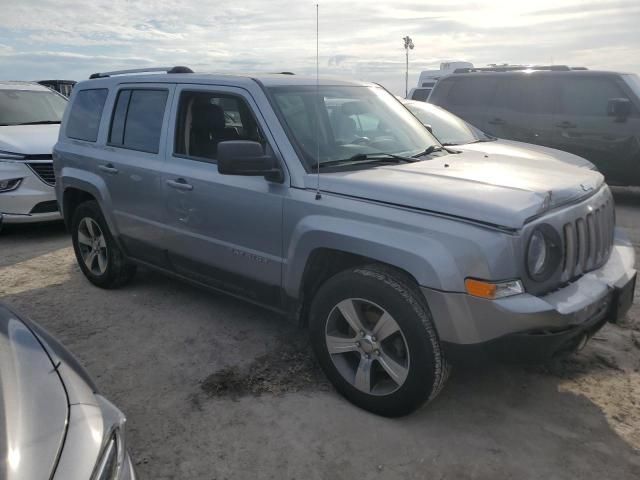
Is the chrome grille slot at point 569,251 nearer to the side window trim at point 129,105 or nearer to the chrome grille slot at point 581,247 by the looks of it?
the chrome grille slot at point 581,247

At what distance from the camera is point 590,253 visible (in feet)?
10.2

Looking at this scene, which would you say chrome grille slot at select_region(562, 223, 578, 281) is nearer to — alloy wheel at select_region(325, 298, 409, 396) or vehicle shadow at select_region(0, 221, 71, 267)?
alloy wheel at select_region(325, 298, 409, 396)

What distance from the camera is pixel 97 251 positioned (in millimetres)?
5141

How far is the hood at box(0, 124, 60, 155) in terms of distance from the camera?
7.12 meters

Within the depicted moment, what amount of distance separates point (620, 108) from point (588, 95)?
0.52 m

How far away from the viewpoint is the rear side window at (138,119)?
4.30 metres

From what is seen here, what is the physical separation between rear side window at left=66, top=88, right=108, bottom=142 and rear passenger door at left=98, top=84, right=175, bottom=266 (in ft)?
0.80

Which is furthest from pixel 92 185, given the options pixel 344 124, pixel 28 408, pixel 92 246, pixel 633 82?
pixel 633 82

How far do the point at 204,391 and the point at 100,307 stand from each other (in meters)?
1.81

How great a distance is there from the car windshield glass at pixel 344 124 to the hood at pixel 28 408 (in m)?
1.87

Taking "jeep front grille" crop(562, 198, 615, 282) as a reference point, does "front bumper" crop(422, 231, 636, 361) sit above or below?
below

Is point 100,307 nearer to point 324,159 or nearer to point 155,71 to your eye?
point 155,71

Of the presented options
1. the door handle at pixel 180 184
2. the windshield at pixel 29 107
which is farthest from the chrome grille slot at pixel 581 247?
the windshield at pixel 29 107

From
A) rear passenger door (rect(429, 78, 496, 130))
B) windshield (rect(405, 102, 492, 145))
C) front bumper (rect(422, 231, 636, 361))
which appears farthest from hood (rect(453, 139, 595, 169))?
front bumper (rect(422, 231, 636, 361))
